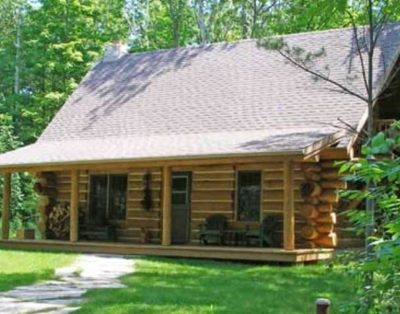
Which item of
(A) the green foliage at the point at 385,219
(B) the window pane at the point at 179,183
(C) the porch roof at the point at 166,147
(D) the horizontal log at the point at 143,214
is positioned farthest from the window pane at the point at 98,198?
(A) the green foliage at the point at 385,219

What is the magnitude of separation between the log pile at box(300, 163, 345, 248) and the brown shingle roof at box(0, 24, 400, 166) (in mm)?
971

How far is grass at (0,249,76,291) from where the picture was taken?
31.8 ft

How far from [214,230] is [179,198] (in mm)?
1700

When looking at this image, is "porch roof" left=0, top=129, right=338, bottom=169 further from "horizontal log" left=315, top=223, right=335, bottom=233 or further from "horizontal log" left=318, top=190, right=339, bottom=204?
"horizontal log" left=315, top=223, right=335, bottom=233

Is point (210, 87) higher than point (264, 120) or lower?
higher

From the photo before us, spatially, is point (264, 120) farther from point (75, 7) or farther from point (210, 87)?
point (75, 7)

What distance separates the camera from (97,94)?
20.2 metres

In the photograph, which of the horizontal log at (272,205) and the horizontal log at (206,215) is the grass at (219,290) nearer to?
the horizontal log at (272,205)

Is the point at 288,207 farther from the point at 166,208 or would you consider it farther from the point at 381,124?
the point at 381,124

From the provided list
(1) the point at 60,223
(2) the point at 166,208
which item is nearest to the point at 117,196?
(1) the point at 60,223

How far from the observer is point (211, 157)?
13484 millimetres

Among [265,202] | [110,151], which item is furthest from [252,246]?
[110,151]

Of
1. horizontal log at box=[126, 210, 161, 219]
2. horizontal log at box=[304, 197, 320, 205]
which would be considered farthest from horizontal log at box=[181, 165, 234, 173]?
horizontal log at box=[304, 197, 320, 205]

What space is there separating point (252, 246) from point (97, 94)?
8048mm
